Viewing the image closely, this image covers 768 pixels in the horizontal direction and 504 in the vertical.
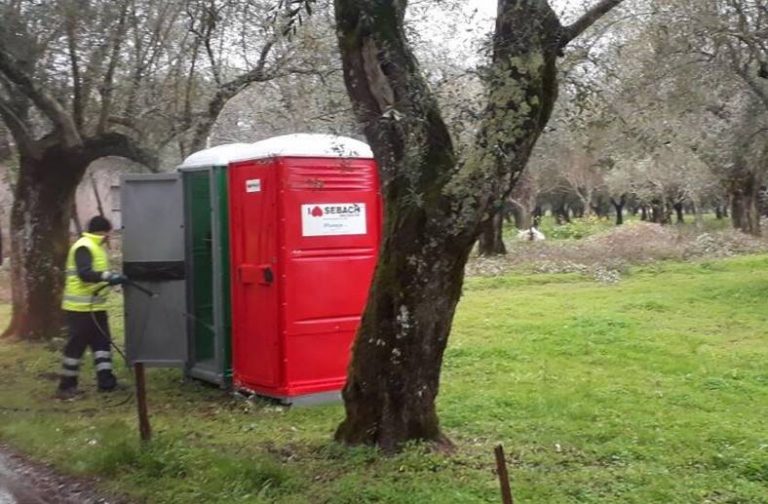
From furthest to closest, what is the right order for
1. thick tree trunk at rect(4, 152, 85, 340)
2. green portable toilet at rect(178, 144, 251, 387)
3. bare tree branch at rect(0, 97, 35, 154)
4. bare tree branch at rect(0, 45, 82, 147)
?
1. thick tree trunk at rect(4, 152, 85, 340)
2. bare tree branch at rect(0, 97, 35, 154)
3. bare tree branch at rect(0, 45, 82, 147)
4. green portable toilet at rect(178, 144, 251, 387)

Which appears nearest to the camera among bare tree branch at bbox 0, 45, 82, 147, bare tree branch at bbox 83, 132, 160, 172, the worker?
the worker

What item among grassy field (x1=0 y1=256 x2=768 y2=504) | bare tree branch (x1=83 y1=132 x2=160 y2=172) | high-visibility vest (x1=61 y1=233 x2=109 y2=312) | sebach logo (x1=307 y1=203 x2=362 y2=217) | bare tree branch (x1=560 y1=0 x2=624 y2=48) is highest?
bare tree branch (x1=560 y1=0 x2=624 y2=48)

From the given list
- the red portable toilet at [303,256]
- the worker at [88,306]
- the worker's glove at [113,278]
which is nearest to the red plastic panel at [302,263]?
the red portable toilet at [303,256]

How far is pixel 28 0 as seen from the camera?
11.2m

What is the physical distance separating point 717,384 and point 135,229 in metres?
6.34

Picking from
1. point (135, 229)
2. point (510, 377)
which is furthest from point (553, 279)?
point (135, 229)

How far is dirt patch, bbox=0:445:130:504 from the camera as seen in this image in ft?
21.5

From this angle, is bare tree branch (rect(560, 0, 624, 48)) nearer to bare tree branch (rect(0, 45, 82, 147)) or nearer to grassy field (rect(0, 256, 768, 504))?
grassy field (rect(0, 256, 768, 504))

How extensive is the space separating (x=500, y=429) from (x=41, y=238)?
8.08 meters

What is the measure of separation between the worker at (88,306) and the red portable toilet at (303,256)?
1.64m

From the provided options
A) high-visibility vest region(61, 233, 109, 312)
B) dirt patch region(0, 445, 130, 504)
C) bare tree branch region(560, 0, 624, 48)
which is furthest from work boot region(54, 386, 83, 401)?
bare tree branch region(560, 0, 624, 48)

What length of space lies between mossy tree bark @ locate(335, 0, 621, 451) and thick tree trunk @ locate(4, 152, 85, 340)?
781 centimetres

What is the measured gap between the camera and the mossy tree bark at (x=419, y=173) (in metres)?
6.43

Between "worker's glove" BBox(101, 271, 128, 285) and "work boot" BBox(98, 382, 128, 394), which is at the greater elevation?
"worker's glove" BBox(101, 271, 128, 285)
